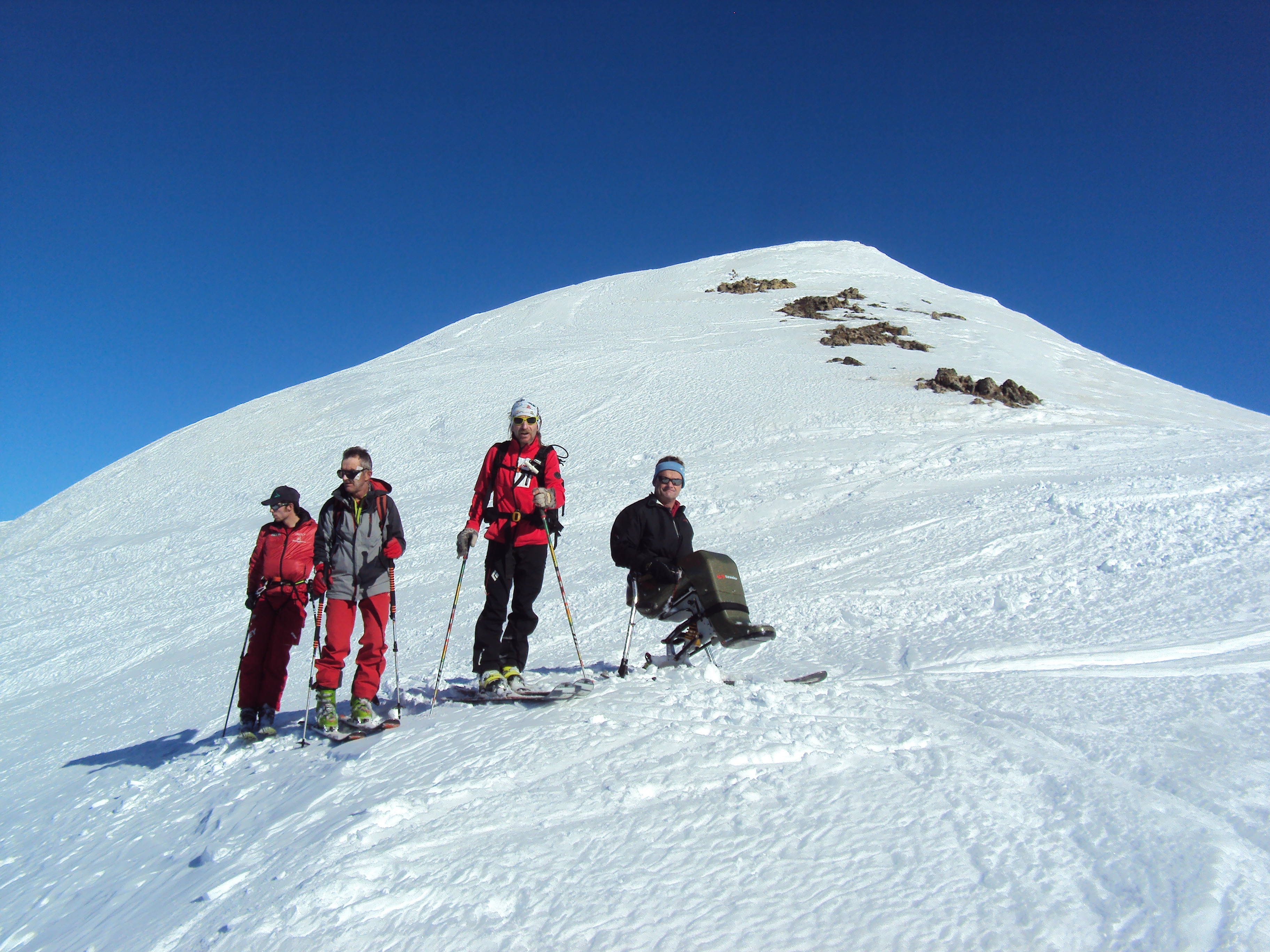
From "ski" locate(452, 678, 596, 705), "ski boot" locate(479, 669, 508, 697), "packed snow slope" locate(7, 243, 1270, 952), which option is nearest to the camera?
"packed snow slope" locate(7, 243, 1270, 952)

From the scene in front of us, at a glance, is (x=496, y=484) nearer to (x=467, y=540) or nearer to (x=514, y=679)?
(x=467, y=540)

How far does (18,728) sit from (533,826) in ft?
24.3

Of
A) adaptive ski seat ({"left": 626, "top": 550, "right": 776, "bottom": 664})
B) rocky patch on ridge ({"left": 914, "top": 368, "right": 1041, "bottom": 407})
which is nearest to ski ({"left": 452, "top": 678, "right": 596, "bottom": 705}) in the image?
adaptive ski seat ({"left": 626, "top": 550, "right": 776, "bottom": 664})

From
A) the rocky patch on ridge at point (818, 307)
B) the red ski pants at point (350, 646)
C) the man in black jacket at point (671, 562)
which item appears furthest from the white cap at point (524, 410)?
the rocky patch on ridge at point (818, 307)

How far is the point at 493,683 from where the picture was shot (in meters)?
4.52

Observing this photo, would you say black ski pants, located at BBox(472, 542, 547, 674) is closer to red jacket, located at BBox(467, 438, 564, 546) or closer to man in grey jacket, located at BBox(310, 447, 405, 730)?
red jacket, located at BBox(467, 438, 564, 546)

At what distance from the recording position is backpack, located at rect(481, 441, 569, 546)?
4.70 meters

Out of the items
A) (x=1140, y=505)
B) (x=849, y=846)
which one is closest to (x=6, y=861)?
(x=849, y=846)

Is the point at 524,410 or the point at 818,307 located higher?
the point at 818,307

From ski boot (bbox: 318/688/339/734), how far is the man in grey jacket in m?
0.01

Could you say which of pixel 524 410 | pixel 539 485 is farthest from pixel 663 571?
pixel 524 410

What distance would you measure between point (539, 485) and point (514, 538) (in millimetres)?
376

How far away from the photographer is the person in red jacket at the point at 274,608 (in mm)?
5305

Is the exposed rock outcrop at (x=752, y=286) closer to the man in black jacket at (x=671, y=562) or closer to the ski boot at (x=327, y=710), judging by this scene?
the man in black jacket at (x=671, y=562)
